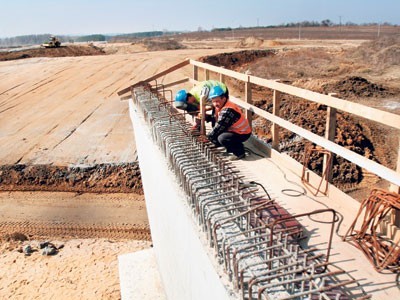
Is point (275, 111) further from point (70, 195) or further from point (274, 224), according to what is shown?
point (70, 195)

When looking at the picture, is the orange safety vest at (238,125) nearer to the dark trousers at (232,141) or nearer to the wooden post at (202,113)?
the dark trousers at (232,141)

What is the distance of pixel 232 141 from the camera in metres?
6.57

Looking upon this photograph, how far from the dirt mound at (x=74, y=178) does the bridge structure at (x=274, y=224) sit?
6.56 meters

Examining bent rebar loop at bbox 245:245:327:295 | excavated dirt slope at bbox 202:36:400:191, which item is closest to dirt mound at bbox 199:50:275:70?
excavated dirt slope at bbox 202:36:400:191

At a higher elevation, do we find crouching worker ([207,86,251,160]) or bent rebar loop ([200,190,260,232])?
crouching worker ([207,86,251,160])

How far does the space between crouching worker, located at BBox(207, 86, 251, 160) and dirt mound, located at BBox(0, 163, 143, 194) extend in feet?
22.5

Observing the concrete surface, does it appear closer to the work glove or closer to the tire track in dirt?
the tire track in dirt

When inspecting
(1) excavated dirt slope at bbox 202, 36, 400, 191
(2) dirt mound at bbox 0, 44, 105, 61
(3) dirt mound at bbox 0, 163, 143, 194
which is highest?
(2) dirt mound at bbox 0, 44, 105, 61

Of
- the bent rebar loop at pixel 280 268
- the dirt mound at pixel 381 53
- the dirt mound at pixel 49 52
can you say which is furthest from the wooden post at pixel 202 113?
the dirt mound at pixel 49 52

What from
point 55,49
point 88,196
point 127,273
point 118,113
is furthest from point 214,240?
point 55,49

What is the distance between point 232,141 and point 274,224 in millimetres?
3483

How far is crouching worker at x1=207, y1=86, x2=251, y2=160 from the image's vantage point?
6371mm

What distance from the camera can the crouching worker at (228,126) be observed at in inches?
251

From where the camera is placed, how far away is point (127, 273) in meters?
9.14
